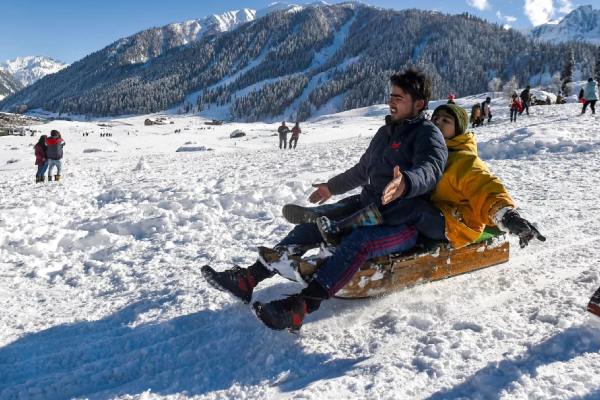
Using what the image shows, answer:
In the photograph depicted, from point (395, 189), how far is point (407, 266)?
1.05m

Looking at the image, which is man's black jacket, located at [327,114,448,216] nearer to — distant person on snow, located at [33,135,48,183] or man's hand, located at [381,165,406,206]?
man's hand, located at [381,165,406,206]

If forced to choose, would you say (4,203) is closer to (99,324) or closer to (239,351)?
(99,324)

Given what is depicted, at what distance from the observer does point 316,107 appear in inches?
6284

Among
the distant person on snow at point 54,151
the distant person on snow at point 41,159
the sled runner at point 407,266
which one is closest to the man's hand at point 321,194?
the sled runner at point 407,266

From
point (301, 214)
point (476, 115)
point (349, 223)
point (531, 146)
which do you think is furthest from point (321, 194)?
point (476, 115)

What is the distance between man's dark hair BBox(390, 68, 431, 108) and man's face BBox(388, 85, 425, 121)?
0.03 m

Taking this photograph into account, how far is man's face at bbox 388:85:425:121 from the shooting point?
369 centimetres

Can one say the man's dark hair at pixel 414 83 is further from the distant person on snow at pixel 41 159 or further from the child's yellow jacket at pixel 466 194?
the distant person on snow at pixel 41 159

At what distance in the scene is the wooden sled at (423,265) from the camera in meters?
3.68

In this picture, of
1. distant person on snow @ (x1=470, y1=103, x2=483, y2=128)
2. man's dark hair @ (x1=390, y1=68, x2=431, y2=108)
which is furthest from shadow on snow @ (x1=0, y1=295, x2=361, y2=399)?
distant person on snow @ (x1=470, y1=103, x2=483, y2=128)

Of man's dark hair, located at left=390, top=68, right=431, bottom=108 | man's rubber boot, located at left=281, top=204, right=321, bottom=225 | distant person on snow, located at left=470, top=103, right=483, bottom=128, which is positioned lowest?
man's rubber boot, located at left=281, top=204, right=321, bottom=225

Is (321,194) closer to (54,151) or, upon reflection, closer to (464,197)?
(464,197)

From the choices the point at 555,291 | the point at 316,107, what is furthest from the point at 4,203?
the point at 316,107

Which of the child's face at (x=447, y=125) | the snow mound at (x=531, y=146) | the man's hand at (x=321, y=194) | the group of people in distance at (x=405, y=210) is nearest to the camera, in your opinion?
the group of people in distance at (x=405, y=210)
